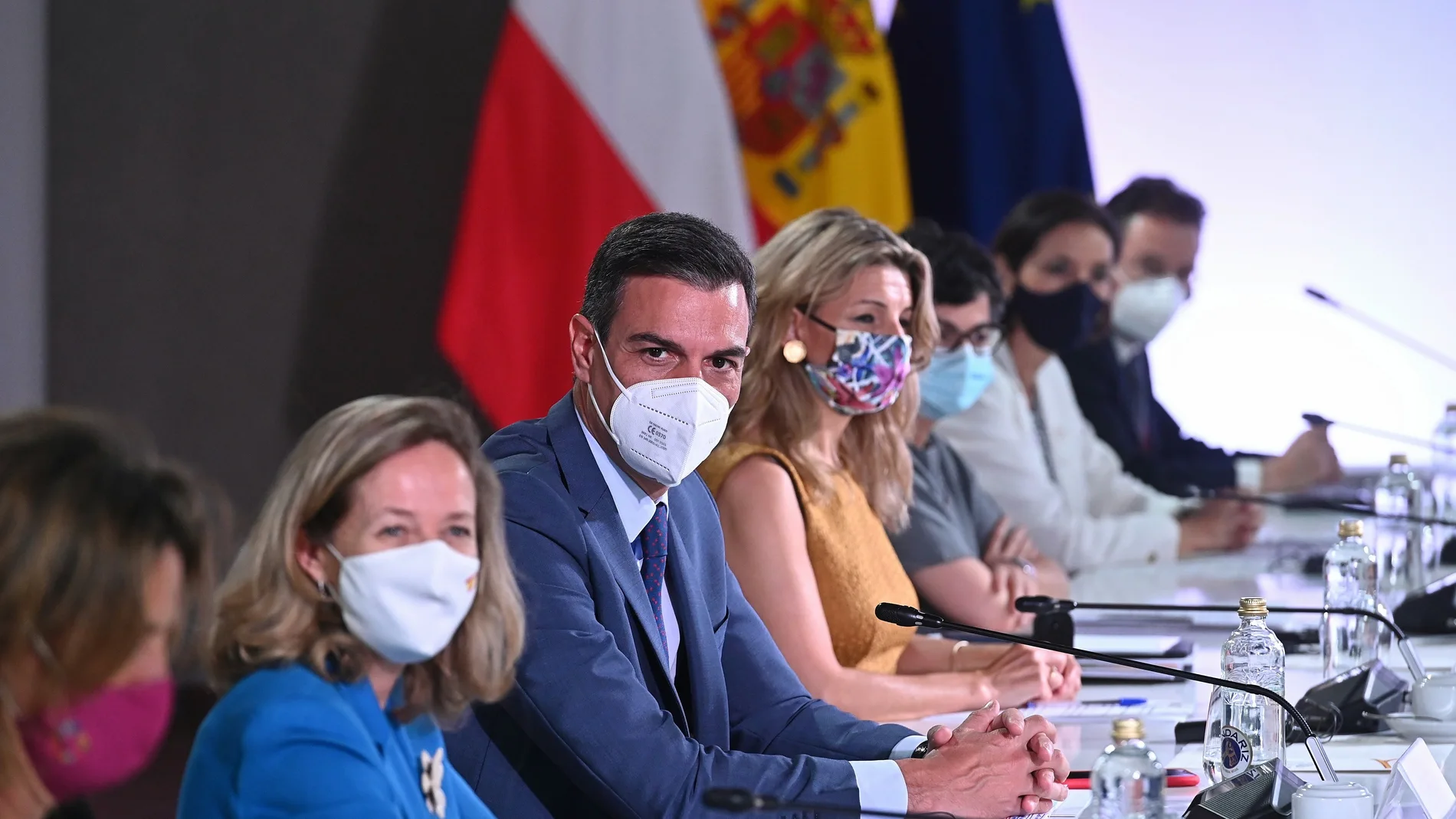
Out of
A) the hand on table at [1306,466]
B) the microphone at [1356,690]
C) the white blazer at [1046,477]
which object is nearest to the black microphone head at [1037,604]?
the microphone at [1356,690]

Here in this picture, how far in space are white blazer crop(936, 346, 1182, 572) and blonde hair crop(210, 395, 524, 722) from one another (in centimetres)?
284

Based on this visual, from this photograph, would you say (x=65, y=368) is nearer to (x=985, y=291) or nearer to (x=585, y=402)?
(x=985, y=291)

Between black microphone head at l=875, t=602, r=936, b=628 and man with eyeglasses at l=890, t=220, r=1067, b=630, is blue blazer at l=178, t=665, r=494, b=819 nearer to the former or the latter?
black microphone head at l=875, t=602, r=936, b=628

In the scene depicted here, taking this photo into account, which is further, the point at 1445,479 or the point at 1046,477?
the point at 1046,477

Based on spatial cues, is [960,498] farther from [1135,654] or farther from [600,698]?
[600,698]

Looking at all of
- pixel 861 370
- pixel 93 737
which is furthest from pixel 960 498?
pixel 93 737

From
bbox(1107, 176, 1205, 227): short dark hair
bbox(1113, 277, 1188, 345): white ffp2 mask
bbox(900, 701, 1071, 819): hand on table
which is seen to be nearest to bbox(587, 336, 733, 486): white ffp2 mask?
bbox(900, 701, 1071, 819): hand on table

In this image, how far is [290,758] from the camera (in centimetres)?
115

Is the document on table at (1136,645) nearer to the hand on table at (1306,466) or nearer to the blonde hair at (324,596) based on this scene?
the blonde hair at (324,596)

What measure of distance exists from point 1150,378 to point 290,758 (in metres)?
4.49

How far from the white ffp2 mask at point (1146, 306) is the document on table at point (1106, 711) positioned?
2.92 metres

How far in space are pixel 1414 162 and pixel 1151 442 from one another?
1.39m

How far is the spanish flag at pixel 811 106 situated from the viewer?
491 cm

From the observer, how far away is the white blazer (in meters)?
4.08
